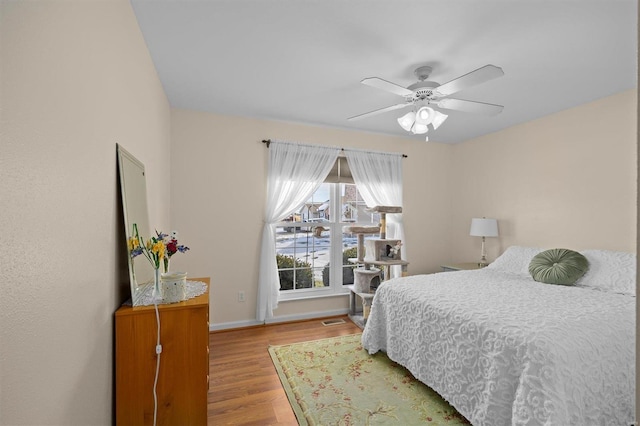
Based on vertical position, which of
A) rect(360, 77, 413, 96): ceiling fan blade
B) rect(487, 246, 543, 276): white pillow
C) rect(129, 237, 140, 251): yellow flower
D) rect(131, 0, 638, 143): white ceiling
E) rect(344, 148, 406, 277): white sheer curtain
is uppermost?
rect(131, 0, 638, 143): white ceiling

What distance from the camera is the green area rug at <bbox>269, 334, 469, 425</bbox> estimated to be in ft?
6.33

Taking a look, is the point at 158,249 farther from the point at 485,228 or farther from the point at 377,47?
Result: the point at 485,228

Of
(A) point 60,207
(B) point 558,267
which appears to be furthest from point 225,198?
(B) point 558,267

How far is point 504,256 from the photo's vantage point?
336 centimetres

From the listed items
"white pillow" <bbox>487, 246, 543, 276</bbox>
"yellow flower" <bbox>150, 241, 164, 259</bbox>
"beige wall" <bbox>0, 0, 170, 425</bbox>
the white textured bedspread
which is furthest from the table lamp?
"beige wall" <bbox>0, 0, 170, 425</bbox>

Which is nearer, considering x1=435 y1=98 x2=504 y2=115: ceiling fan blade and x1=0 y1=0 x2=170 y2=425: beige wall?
x1=0 y1=0 x2=170 y2=425: beige wall

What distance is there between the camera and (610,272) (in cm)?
247

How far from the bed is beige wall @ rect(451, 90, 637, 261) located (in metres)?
0.42

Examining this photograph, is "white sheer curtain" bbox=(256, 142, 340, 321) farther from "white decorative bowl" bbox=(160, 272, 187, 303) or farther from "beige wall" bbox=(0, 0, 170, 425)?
"beige wall" bbox=(0, 0, 170, 425)

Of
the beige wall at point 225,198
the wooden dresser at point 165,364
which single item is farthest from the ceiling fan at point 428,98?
the wooden dresser at point 165,364

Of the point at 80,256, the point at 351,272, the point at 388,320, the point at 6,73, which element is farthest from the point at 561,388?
the point at 351,272

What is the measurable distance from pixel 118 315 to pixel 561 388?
85.1 inches

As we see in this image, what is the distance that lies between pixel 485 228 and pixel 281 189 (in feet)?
8.63

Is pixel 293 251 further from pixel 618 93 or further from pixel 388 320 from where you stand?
pixel 618 93
